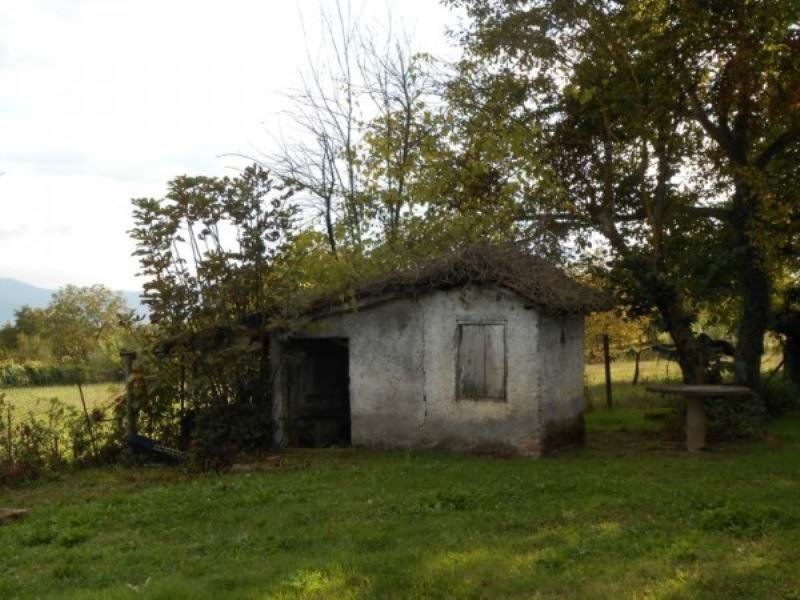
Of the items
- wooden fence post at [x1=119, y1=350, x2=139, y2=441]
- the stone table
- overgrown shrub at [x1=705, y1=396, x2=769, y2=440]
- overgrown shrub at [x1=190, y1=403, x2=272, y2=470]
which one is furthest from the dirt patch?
overgrown shrub at [x1=705, y1=396, x2=769, y2=440]

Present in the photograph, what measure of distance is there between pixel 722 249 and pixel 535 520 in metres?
11.4

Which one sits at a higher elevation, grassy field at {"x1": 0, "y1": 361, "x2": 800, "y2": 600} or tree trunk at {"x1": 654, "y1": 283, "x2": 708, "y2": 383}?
tree trunk at {"x1": 654, "y1": 283, "x2": 708, "y2": 383}

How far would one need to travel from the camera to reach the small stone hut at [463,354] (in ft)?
43.0

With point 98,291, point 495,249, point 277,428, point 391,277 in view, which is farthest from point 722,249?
point 98,291

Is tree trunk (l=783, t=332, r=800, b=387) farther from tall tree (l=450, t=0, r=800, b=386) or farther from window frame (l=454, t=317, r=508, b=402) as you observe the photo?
window frame (l=454, t=317, r=508, b=402)

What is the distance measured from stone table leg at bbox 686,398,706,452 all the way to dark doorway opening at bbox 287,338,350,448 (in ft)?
20.3

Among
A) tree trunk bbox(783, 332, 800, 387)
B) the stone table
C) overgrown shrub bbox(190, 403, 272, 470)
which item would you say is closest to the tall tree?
the stone table

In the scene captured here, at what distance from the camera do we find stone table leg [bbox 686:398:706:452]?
13469 mm

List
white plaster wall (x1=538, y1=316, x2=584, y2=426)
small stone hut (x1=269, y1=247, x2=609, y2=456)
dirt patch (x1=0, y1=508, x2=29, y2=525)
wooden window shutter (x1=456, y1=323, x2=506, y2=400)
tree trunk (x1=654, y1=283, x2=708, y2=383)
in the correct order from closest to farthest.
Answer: dirt patch (x1=0, y1=508, x2=29, y2=525) → small stone hut (x1=269, y1=247, x2=609, y2=456) → white plaster wall (x1=538, y1=316, x2=584, y2=426) → wooden window shutter (x1=456, y1=323, x2=506, y2=400) → tree trunk (x1=654, y1=283, x2=708, y2=383)

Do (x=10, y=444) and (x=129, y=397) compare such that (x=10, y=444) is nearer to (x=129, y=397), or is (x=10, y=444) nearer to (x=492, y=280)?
(x=129, y=397)

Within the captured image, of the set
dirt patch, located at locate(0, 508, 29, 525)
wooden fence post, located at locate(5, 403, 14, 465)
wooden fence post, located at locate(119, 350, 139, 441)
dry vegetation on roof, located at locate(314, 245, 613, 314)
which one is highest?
dry vegetation on roof, located at locate(314, 245, 613, 314)

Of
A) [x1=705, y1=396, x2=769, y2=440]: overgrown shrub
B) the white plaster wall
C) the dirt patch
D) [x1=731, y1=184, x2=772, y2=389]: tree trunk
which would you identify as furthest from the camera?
[x1=731, y1=184, x2=772, y2=389]: tree trunk

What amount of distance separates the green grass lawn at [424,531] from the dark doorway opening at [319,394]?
2.96m

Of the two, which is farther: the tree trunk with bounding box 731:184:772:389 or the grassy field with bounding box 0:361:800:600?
the tree trunk with bounding box 731:184:772:389
